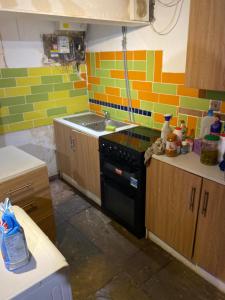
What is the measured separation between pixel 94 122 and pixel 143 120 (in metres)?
0.63

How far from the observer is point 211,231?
161cm

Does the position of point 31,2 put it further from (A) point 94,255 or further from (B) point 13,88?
(A) point 94,255

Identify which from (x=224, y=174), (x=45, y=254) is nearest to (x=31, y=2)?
(x=45, y=254)

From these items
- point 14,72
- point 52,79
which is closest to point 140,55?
point 52,79

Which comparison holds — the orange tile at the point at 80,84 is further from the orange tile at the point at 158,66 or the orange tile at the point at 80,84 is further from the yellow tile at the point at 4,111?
the orange tile at the point at 158,66

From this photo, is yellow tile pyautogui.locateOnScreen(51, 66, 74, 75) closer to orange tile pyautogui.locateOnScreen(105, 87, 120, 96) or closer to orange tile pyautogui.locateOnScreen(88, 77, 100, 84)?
orange tile pyautogui.locateOnScreen(88, 77, 100, 84)

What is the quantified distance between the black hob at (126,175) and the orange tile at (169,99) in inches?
12.2

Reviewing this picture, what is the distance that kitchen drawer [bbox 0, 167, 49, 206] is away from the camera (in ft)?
5.46

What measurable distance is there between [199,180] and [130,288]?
36.3 inches

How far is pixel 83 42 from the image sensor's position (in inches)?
118

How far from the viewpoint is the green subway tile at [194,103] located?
77.4 inches

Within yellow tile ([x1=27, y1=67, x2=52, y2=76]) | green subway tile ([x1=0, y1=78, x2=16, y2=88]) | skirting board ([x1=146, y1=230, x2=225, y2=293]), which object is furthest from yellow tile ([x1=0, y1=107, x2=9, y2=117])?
skirting board ([x1=146, y1=230, x2=225, y2=293])

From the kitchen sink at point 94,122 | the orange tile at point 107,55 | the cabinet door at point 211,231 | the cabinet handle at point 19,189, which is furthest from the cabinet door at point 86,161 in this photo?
the cabinet door at point 211,231

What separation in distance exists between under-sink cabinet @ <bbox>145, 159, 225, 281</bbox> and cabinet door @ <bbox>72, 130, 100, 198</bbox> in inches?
27.4
